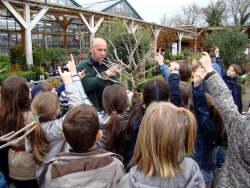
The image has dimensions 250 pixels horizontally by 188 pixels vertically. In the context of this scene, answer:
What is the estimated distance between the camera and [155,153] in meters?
1.19

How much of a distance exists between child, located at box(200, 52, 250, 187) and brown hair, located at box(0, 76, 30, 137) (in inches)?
58.1

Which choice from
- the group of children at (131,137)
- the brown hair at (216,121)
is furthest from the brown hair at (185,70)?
the brown hair at (216,121)

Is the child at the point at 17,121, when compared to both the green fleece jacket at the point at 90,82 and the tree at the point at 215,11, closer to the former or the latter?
the green fleece jacket at the point at 90,82

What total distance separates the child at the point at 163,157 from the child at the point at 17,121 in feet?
3.27

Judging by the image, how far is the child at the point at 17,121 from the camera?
188 centimetres

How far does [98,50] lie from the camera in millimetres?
2807

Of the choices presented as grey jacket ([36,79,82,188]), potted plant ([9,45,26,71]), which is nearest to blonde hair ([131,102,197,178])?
grey jacket ([36,79,82,188])

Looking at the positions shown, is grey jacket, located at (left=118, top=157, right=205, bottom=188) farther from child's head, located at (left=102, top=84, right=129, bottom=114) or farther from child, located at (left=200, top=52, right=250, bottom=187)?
child's head, located at (left=102, top=84, right=129, bottom=114)

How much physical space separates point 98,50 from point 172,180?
1.97 metres

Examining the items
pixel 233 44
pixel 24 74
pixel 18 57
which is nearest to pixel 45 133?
pixel 24 74

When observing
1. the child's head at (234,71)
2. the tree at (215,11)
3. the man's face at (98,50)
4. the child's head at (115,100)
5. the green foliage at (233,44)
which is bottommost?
the child's head at (115,100)

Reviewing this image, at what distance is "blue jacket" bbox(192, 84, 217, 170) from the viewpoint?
1837 millimetres

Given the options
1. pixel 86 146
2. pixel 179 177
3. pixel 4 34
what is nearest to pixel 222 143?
pixel 179 177

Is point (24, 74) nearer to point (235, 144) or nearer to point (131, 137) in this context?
point (131, 137)
